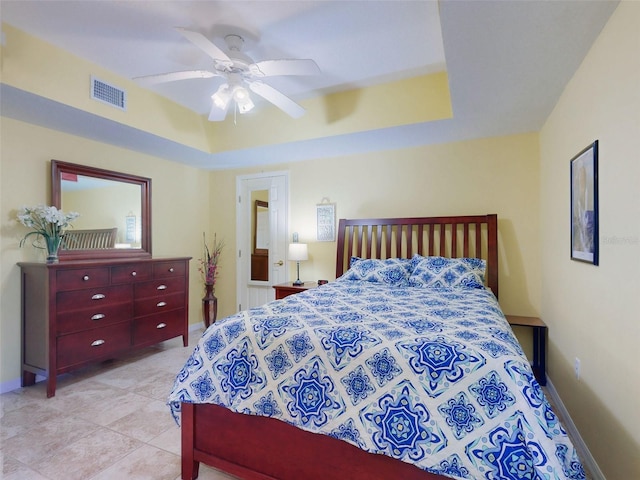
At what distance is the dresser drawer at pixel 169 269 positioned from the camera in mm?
3488

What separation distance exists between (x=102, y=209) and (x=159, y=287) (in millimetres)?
1010

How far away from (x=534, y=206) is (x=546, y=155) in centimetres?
50

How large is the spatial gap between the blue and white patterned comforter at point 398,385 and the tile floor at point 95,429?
480 millimetres

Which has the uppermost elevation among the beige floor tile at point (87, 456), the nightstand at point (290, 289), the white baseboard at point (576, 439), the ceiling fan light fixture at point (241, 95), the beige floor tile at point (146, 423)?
the ceiling fan light fixture at point (241, 95)

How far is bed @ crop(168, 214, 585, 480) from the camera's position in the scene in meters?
1.13

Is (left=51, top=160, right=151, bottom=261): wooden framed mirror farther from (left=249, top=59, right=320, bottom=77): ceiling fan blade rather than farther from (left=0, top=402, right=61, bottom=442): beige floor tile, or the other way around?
(left=249, top=59, right=320, bottom=77): ceiling fan blade

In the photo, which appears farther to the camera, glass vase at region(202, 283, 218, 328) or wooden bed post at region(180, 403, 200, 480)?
glass vase at region(202, 283, 218, 328)

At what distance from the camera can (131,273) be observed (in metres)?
3.22

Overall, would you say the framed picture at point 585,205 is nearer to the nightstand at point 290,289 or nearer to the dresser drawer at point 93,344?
the nightstand at point 290,289

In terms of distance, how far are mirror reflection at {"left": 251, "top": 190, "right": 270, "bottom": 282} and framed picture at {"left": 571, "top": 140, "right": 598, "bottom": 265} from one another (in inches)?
133

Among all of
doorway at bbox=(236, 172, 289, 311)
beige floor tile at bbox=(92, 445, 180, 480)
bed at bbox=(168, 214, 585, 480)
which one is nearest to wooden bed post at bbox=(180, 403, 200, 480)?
bed at bbox=(168, 214, 585, 480)

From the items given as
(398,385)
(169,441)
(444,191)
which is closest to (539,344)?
(444,191)

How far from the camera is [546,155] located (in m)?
2.88

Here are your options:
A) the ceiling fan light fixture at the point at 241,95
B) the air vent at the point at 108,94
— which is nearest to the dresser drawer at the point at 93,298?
the air vent at the point at 108,94
